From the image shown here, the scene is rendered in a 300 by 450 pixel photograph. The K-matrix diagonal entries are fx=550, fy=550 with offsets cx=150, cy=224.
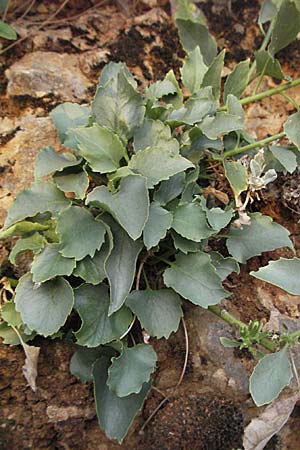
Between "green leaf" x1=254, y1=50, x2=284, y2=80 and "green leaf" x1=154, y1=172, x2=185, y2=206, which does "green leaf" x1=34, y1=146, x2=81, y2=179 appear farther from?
"green leaf" x1=254, y1=50, x2=284, y2=80

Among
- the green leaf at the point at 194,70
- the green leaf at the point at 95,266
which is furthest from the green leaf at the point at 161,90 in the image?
the green leaf at the point at 95,266

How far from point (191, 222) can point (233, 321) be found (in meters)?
0.25

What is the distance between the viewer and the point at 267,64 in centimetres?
146

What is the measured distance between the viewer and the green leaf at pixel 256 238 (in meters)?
1.28

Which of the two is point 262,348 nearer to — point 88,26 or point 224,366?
point 224,366

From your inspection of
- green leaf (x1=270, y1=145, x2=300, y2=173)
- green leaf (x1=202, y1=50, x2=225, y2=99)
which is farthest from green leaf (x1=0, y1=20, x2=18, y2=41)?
green leaf (x1=270, y1=145, x2=300, y2=173)

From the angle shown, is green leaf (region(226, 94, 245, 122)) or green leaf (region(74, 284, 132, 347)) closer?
green leaf (region(74, 284, 132, 347))

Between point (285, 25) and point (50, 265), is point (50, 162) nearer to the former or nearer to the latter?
point (50, 265)

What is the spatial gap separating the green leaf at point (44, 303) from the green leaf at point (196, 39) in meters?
0.79

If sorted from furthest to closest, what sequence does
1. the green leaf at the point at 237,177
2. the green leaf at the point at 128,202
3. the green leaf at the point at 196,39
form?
the green leaf at the point at 196,39 < the green leaf at the point at 237,177 < the green leaf at the point at 128,202

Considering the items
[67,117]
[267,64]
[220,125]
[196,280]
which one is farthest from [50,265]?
[267,64]

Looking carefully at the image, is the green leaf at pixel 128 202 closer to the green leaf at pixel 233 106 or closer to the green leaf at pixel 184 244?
the green leaf at pixel 184 244

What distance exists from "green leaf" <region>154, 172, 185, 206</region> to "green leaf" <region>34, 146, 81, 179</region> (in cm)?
21

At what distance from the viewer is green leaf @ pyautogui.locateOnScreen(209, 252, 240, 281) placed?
1267mm
